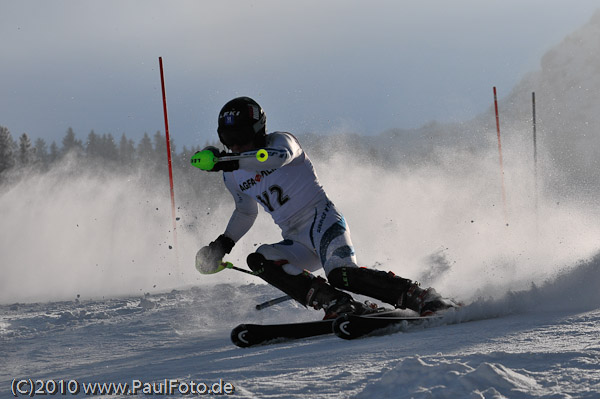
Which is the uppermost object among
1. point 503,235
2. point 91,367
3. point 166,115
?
point 166,115

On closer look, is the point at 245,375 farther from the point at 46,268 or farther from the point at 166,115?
the point at 46,268

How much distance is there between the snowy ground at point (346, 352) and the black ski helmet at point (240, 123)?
59.0 inches

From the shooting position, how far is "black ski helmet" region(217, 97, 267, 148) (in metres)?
4.39

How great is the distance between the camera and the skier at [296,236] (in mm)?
4141

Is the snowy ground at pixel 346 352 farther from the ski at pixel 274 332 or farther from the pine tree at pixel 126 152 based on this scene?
Answer: the pine tree at pixel 126 152

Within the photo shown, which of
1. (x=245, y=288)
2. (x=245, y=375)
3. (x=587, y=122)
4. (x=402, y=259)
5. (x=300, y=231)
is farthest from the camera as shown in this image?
(x=587, y=122)

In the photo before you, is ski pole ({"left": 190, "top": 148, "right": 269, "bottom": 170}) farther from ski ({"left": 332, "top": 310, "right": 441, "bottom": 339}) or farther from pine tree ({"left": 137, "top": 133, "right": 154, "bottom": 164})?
pine tree ({"left": 137, "top": 133, "right": 154, "bottom": 164})

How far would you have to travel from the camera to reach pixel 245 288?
8.04 m

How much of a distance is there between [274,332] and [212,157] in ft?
4.13

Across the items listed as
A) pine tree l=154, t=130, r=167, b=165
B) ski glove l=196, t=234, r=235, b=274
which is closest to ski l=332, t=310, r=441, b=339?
ski glove l=196, t=234, r=235, b=274

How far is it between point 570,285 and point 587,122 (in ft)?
108

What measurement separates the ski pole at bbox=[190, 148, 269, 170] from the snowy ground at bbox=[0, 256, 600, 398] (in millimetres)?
1227

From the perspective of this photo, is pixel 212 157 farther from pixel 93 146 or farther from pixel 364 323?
pixel 93 146

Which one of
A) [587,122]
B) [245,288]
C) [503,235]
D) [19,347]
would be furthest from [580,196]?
[19,347]
